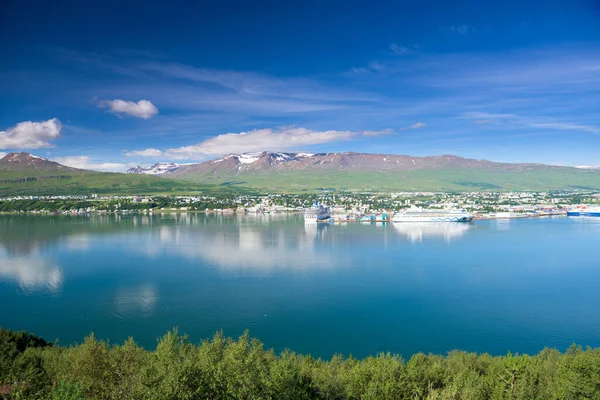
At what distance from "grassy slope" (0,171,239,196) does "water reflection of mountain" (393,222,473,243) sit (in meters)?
30.8

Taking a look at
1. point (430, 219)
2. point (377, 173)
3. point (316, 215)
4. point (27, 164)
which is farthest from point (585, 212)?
point (27, 164)

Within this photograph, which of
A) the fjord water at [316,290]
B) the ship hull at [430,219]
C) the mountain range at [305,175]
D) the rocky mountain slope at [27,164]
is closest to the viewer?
the fjord water at [316,290]

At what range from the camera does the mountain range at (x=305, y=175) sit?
157 ft

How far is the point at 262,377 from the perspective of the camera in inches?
130

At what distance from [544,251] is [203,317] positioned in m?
10.6

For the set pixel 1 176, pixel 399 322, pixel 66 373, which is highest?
pixel 1 176

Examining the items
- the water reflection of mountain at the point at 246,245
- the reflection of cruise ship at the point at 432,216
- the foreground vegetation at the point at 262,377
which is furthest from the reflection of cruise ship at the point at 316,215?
the foreground vegetation at the point at 262,377

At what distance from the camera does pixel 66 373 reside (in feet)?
11.8

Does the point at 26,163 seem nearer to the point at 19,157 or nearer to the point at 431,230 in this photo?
the point at 19,157

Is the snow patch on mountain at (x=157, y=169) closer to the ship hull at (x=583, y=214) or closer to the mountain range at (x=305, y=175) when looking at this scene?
the mountain range at (x=305, y=175)

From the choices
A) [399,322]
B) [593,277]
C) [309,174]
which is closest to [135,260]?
[399,322]

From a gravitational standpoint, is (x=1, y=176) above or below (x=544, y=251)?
above

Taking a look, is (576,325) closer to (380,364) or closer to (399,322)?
(399,322)

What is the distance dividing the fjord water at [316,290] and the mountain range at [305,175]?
34.1m
